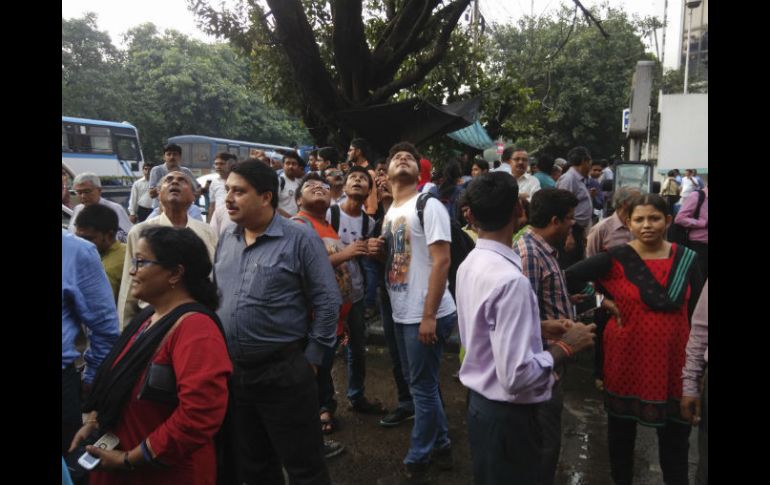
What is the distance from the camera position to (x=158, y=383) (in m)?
1.81

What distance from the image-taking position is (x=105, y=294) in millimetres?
2576

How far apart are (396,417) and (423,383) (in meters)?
0.97

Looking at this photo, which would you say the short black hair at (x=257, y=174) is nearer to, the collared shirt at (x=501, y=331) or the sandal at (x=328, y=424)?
the collared shirt at (x=501, y=331)

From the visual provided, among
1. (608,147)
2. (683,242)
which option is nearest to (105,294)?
(683,242)

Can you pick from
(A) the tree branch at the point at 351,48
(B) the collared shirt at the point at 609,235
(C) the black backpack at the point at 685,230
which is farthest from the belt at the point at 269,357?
(A) the tree branch at the point at 351,48

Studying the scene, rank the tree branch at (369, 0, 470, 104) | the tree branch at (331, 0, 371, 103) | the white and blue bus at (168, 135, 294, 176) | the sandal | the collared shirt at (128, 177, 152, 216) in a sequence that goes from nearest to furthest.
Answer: the sandal, the tree branch at (331, 0, 371, 103), the collared shirt at (128, 177, 152, 216), the tree branch at (369, 0, 470, 104), the white and blue bus at (168, 135, 294, 176)

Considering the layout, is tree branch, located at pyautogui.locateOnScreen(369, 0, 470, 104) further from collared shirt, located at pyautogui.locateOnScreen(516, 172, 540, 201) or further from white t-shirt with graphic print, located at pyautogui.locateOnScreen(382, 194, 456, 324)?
white t-shirt with graphic print, located at pyautogui.locateOnScreen(382, 194, 456, 324)

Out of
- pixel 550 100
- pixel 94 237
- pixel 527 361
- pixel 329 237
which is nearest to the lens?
pixel 527 361

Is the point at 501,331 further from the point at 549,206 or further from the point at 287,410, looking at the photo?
the point at 287,410

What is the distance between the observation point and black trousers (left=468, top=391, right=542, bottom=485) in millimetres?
1985

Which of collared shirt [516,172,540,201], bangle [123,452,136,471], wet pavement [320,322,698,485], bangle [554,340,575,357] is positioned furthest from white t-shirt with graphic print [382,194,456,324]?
collared shirt [516,172,540,201]

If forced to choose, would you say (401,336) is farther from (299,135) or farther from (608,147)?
(299,135)

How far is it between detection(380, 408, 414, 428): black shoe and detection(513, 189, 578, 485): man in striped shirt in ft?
4.90
